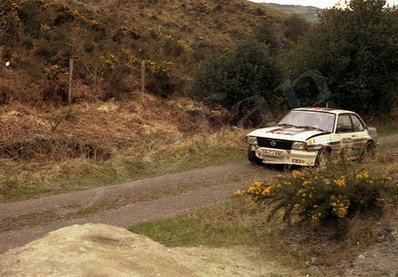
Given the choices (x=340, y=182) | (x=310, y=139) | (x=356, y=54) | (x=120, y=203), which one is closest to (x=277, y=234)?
(x=340, y=182)

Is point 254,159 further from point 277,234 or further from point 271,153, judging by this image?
point 277,234

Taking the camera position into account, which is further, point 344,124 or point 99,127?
point 99,127

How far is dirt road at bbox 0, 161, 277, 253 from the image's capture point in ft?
27.5

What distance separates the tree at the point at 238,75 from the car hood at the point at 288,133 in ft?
21.1

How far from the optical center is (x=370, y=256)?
6.24 m

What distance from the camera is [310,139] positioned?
12.4 meters

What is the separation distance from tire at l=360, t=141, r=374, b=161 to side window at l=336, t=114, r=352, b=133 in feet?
2.33

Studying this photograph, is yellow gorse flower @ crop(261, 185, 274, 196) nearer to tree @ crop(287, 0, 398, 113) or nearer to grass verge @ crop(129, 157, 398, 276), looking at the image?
grass verge @ crop(129, 157, 398, 276)

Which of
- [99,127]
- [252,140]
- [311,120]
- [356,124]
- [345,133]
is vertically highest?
[311,120]

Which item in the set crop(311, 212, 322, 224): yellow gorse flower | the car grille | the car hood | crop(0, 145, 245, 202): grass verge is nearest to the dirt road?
crop(0, 145, 245, 202): grass verge

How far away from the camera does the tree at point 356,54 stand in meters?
21.0

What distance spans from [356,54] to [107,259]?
1833cm

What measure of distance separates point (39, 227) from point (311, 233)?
4.11 meters

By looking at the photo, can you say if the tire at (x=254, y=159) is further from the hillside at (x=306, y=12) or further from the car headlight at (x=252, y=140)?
the hillside at (x=306, y=12)
